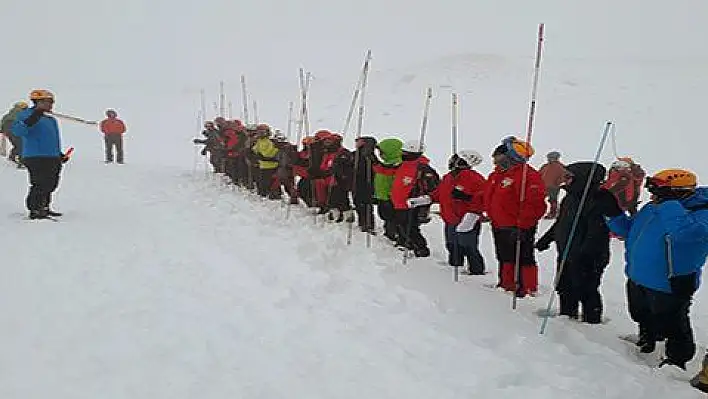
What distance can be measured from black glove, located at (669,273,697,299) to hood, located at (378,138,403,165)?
15.3 ft

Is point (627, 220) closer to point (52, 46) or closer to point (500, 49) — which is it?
point (500, 49)

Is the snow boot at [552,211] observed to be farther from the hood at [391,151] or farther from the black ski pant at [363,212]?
the hood at [391,151]

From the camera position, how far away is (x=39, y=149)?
9.12 m

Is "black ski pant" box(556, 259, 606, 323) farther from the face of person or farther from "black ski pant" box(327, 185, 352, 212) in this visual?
the face of person

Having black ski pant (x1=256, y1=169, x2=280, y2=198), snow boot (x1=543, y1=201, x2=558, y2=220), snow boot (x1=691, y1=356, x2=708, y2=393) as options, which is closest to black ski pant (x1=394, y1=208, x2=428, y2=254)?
black ski pant (x1=256, y1=169, x2=280, y2=198)

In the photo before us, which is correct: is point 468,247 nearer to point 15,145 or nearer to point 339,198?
point 339,198

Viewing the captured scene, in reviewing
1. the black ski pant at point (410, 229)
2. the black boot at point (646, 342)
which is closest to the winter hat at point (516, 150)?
the black ski pant at point (410, 229)

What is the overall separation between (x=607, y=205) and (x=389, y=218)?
3.77 m

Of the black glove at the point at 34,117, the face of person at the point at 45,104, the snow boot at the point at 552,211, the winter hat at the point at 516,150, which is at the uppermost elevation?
the face of person at the point at 45,104

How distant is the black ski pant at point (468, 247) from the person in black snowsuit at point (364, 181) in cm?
170

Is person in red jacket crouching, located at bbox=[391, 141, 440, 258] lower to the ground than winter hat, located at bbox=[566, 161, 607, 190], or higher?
lower

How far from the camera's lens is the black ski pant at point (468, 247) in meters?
7.75

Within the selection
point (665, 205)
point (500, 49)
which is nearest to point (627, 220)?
point (665, 205)

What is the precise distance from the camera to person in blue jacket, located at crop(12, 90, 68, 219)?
A: 8969 millimetres
